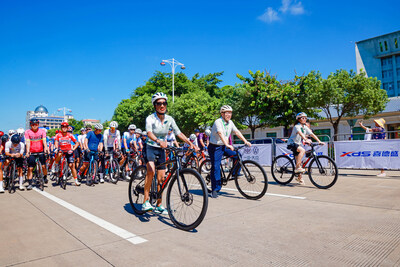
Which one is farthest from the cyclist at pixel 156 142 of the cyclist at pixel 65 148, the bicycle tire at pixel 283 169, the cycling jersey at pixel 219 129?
the cyclist at pixel 65 148

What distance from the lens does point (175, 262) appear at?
275cm

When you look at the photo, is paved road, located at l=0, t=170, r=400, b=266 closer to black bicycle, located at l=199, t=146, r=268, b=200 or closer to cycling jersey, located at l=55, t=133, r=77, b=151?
black bicycle, located at l=199, t=146, r=268, b=200

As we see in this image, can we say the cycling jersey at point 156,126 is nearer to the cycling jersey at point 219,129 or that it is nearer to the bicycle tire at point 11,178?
the cycling jersey at point 219,129

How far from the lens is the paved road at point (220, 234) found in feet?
9.24

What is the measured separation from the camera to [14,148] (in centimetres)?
756

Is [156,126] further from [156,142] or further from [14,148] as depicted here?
[14,148]

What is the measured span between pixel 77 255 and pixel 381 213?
4461 mm

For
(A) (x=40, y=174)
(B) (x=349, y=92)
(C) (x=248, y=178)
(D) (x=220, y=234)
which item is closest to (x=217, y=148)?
(C) (x=248, y=178)

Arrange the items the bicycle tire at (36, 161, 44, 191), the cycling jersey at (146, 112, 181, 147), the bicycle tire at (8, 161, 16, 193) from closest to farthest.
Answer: the cycling jersey at (146, 112, 181, 147), the bicycle tire at (8, 161, 16, 193), the bicycle tire at (36, 161, 44, 191)

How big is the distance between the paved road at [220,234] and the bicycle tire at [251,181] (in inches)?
9.2

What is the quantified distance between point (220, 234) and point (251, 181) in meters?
2.31

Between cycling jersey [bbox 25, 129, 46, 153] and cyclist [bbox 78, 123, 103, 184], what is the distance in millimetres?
1244

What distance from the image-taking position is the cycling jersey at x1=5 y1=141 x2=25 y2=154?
294 inches

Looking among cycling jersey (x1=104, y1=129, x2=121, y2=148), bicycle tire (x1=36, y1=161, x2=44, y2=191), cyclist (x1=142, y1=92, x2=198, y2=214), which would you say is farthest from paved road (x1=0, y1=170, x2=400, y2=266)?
cycling jersey (x1=104, y1=129, x2=121, y2=148)
